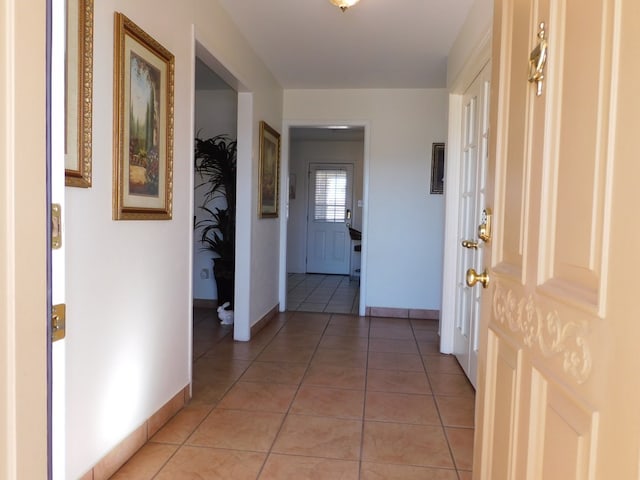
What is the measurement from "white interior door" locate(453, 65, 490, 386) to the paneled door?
1507mm

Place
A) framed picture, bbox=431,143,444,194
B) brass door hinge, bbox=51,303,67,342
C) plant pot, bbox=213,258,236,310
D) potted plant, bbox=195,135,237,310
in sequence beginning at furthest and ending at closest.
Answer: framed picture, bbox=431,143,444,194
plant pot, bbox=213,258,236,310
potted plant, bbox=195,135,237,310
brass door hinge, bbox=51,303,67,342

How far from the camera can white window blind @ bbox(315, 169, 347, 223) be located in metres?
8.10

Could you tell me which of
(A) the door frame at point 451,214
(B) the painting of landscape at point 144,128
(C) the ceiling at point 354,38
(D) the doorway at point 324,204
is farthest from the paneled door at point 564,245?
(D) the doorway at point 324,204

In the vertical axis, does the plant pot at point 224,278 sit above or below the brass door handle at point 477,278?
below

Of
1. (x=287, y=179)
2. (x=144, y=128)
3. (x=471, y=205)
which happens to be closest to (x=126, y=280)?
(x=144, y=128)

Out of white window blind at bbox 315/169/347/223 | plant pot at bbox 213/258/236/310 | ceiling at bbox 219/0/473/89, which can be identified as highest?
ceiling at bbox 219/0/473/89

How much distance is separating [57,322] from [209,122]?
431 cm

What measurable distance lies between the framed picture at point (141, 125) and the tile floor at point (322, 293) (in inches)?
125

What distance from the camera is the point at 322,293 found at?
243 inches

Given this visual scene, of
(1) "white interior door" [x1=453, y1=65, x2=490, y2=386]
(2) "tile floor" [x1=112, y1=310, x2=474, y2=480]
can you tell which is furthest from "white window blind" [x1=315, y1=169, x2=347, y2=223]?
(1) "white interior door" [x1=453, y1=65, x2=490, y2=386]

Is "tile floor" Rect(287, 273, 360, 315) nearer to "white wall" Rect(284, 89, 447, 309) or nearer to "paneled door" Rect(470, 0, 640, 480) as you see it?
"white wall" Rect(284, 89, 447, 309)

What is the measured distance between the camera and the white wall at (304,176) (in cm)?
805

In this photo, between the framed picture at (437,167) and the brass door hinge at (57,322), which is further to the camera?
the framed picture at (437,167)

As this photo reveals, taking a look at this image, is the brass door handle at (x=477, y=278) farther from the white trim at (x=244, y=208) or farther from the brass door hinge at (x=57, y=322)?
the white trim at (x=244, y=208)
